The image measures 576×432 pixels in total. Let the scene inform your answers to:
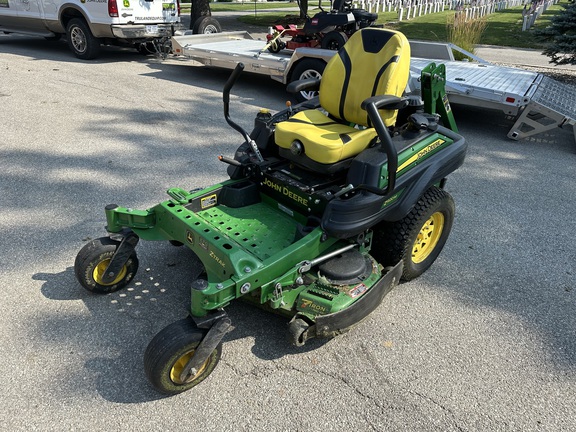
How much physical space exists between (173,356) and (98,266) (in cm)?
101

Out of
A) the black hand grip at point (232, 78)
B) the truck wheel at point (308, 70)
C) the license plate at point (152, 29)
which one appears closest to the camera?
the black hand grip at point (232, 78)

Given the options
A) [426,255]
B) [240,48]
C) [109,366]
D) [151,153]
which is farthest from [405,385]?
[240,48]

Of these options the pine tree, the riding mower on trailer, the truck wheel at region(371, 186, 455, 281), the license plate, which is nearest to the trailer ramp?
the pine tree

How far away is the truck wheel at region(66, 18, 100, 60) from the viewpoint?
9.19m

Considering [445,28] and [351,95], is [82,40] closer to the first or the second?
[351,95]

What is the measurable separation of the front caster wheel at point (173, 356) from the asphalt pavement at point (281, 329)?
0.33ft

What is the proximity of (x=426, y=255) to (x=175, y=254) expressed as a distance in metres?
1.85

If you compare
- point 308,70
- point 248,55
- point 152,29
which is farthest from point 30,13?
point 308,70

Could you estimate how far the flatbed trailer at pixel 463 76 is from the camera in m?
5.79

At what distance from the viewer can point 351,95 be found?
3.35 m

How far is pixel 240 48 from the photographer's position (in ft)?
27.5

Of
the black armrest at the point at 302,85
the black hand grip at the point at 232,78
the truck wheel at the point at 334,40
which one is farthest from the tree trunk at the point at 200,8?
the black hand grip at the point at 232,78

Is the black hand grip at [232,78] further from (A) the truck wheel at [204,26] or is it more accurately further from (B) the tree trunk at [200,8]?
(B) the tree trunk at [200,8]

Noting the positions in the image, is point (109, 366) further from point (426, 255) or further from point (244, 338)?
point (426, 255)
